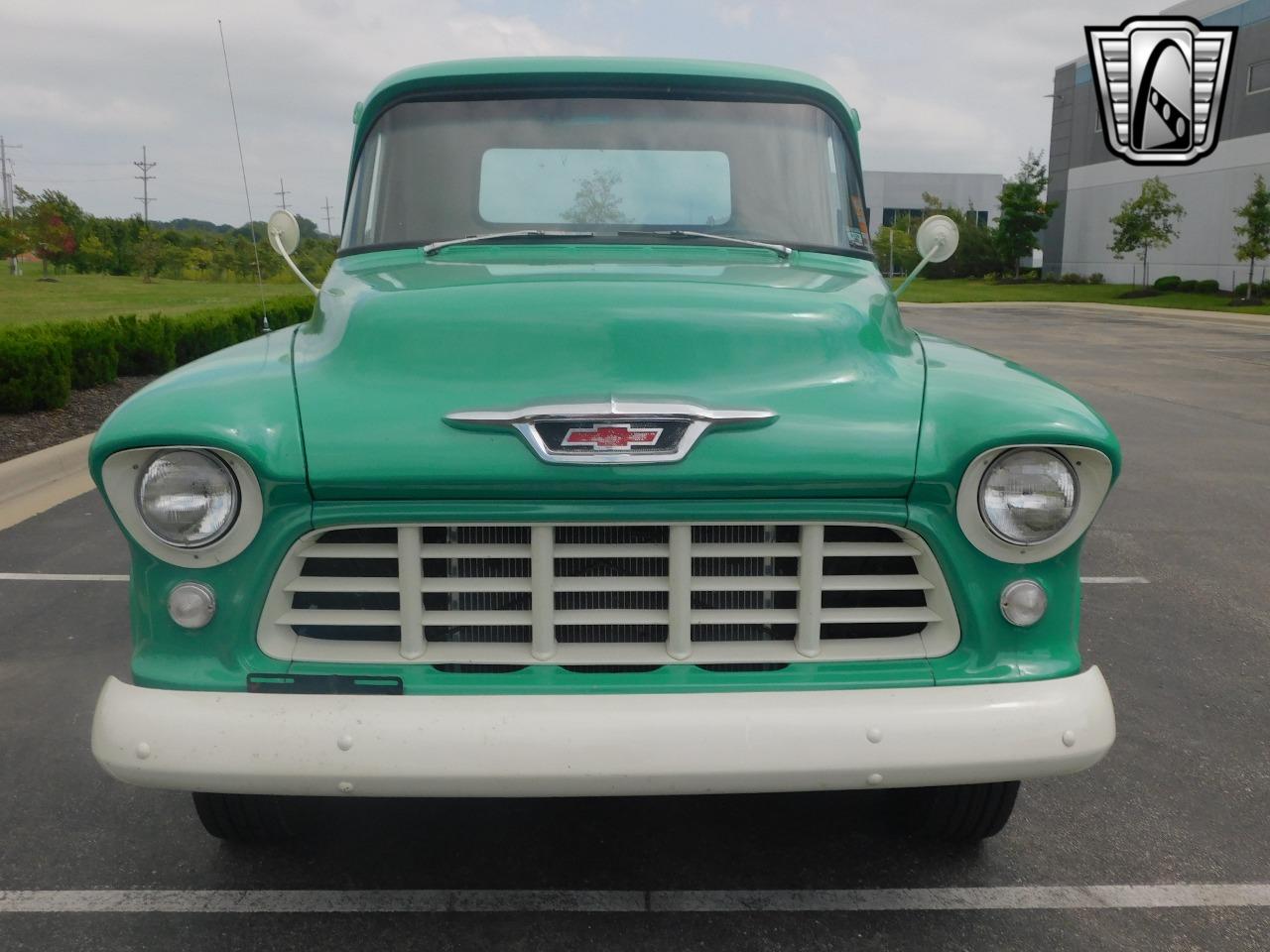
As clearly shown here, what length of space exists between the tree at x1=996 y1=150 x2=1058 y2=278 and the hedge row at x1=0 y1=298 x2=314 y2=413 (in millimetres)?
45650

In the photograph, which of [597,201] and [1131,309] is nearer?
[597,201]

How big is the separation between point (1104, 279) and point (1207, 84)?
15.3 m

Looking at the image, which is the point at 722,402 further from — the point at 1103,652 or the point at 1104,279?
the point at 1104,279

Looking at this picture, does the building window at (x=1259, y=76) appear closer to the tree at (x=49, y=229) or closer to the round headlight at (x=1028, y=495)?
the tree at (x=49, y=229)

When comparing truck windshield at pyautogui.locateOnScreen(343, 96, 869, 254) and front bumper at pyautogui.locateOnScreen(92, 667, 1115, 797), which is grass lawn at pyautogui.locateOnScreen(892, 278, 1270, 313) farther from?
front bumper at pyautogui.locateOnScreen(92, 667, 1115, 797)

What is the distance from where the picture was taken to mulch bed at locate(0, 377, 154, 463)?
872 centimetres

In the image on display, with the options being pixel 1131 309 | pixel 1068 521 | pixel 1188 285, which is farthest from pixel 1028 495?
pixel 1188 285

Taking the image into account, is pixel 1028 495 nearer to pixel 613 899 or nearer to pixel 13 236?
pixel 613 899

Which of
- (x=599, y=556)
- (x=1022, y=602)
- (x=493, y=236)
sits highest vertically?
(x=493, y=236)

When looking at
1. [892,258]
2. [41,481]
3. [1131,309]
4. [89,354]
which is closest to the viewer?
[892,258]

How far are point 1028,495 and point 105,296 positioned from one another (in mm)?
28335

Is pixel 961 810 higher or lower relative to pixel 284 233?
lower

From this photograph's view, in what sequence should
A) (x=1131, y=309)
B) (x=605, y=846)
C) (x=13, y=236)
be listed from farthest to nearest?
(x=1131, y=309) < (x=13, y=236) < (x=605, y=846)

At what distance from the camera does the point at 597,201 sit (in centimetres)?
358
